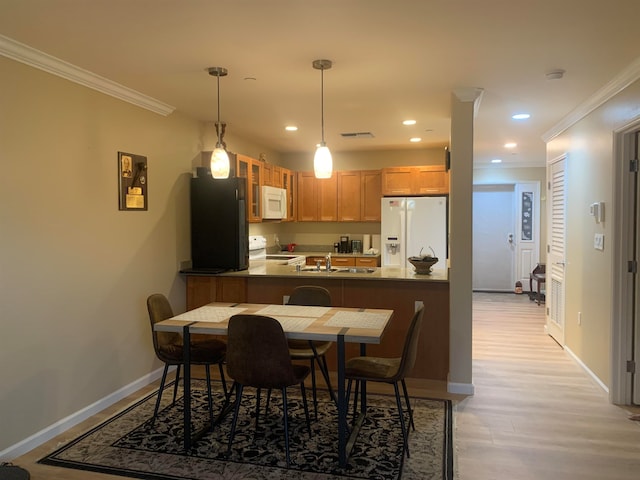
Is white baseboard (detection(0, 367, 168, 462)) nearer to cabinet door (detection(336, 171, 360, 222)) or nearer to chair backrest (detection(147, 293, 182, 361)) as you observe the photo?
chair backrest (detection(147, 293, 182, 361))

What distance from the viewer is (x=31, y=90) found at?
9.70 feet

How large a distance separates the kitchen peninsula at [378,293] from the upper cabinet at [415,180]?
222cm

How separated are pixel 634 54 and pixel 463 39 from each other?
119 cm

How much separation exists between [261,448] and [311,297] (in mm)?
1155

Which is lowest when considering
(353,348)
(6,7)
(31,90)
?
(353,348)

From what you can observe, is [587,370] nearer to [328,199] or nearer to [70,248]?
[328,199]

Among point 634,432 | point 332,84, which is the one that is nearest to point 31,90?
point 332,84

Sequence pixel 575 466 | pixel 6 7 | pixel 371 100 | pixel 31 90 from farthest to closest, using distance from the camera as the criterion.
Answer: pixel 371 100, pixel 31 90, pixel 575 466, pixel 6 7

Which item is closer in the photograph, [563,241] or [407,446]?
[407,446]

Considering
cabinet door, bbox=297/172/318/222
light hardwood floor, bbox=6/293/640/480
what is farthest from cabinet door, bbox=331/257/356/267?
light hardwood floor, bbox=6/293/640/480

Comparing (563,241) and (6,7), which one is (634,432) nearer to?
(563,241)

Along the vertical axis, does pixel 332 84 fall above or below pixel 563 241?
above

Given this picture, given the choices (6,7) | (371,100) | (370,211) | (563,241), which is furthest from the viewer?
(370,211)

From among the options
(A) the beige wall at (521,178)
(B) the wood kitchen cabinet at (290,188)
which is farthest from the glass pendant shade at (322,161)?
(A) the beige wall at (521,178)
